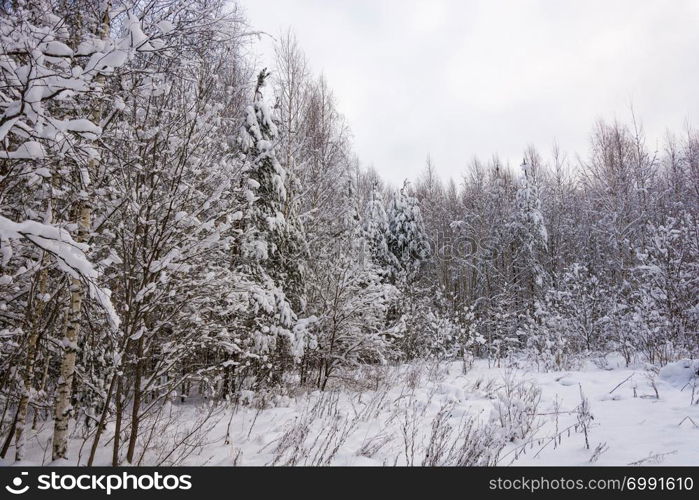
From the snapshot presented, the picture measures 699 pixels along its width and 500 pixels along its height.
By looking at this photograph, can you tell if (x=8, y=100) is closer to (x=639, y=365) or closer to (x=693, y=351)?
(x=639, y=365)

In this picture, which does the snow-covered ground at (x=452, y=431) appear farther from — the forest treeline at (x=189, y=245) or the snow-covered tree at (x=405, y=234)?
the snow-covered tree at (x=405, y=234)

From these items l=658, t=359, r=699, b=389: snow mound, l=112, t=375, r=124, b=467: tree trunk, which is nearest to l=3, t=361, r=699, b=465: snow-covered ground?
l=658, t=359, r=699, b=389: snow mound

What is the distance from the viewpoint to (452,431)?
15.7 ft

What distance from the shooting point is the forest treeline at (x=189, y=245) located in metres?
3.29

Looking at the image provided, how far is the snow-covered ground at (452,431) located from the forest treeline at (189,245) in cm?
56

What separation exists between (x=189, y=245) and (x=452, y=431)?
390 centimetres

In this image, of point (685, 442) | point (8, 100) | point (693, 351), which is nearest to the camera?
point (8, 100)

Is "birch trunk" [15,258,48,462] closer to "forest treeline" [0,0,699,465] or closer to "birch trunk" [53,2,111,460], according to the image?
"forest treeline" [0,0,699,465]

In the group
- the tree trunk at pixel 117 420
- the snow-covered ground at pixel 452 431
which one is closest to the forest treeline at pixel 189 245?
the tree trunk at pixel 117 420

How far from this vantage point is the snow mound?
6145 millimetres

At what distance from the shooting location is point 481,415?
5688mm

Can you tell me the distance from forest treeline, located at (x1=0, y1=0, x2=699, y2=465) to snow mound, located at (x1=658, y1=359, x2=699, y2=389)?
2.43 meters
